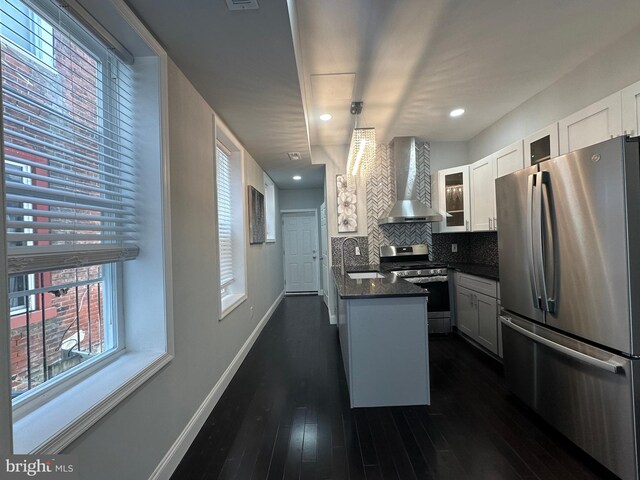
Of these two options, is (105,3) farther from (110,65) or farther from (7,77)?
(7,77)

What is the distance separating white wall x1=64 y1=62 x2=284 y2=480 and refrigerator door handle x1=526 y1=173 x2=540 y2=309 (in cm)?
225

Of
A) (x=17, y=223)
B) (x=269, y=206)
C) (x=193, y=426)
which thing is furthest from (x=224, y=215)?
(x=17, y=223)

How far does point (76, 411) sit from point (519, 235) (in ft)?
8.51

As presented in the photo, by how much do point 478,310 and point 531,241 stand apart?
1.56 metres

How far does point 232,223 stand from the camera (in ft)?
11.6

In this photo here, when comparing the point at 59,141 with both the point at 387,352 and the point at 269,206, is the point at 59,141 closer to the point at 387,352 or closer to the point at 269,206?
the point at 387,352

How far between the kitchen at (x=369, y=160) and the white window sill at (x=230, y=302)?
3cm

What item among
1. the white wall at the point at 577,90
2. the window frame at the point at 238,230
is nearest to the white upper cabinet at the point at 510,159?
the white wall at the point at 577,90

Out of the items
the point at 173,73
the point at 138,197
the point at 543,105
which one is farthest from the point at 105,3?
the point at 543,105

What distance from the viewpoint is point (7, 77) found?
3.19 feet

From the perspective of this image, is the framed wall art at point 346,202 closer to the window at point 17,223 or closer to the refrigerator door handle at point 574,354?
the refrigerator door handle at point 574,354

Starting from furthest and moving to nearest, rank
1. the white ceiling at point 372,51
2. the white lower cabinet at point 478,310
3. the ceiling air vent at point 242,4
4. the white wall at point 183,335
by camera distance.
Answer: the white lower cabinet at point 478,310 → the white ceiling at point 372,51 → the ceiling air vent at point 242,4 → the white wall at point 183,335

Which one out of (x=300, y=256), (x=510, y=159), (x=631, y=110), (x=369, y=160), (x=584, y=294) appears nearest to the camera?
(x=584, y=294)

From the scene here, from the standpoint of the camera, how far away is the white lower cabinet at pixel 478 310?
3.04 metres
